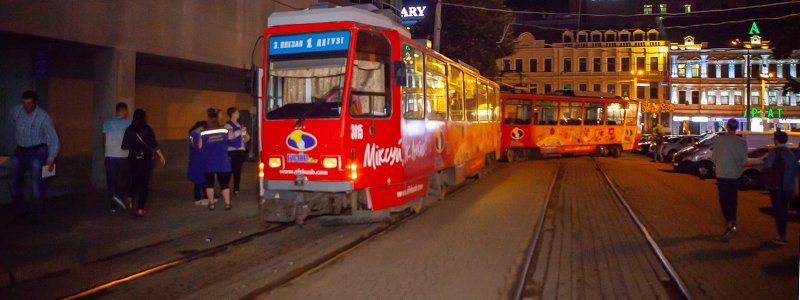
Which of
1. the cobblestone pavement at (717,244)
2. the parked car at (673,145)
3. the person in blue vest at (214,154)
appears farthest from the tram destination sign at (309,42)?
the parked car at (673,145)

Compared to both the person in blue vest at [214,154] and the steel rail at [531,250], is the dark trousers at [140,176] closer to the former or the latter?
the person in blue vest at [214,154]

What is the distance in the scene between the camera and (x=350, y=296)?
6062mm

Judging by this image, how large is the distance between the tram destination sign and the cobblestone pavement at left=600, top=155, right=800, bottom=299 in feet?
17.5

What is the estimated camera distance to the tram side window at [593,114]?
99.6 ft

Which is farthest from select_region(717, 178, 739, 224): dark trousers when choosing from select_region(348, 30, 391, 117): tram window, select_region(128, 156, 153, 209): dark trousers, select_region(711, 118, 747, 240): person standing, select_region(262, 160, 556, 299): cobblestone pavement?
select_region(128, 156, 153, 209): dark trousers

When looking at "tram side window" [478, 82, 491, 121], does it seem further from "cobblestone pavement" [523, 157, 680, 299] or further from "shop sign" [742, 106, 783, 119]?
"shop sign" [742, 106, 783, 119]

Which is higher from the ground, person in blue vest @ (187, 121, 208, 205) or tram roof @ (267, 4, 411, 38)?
tram roof @ (267, 4, 411, 38)

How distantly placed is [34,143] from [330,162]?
171 inches

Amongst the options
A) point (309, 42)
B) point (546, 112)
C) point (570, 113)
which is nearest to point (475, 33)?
point (546, 112)

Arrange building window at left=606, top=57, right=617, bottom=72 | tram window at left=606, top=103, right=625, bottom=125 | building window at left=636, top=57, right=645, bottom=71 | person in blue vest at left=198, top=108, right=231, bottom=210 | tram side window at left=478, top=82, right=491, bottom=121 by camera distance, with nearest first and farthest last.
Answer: person in blue vest at left=198, top=108, right=231, bottom=210
tram side window at left=478, top=82, right=491, bottom=121
tram window at left=606, top=103, right=625, bottom=125
building window at left=636, top=57, right=645, bottom=71
building window at left=606, top=57, right=617, bottom=72

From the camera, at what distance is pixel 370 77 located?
30.6 ft

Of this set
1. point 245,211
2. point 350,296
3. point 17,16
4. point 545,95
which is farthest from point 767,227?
point 545,95

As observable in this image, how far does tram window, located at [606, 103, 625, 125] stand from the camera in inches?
1243

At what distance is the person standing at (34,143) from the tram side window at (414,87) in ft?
17.5
